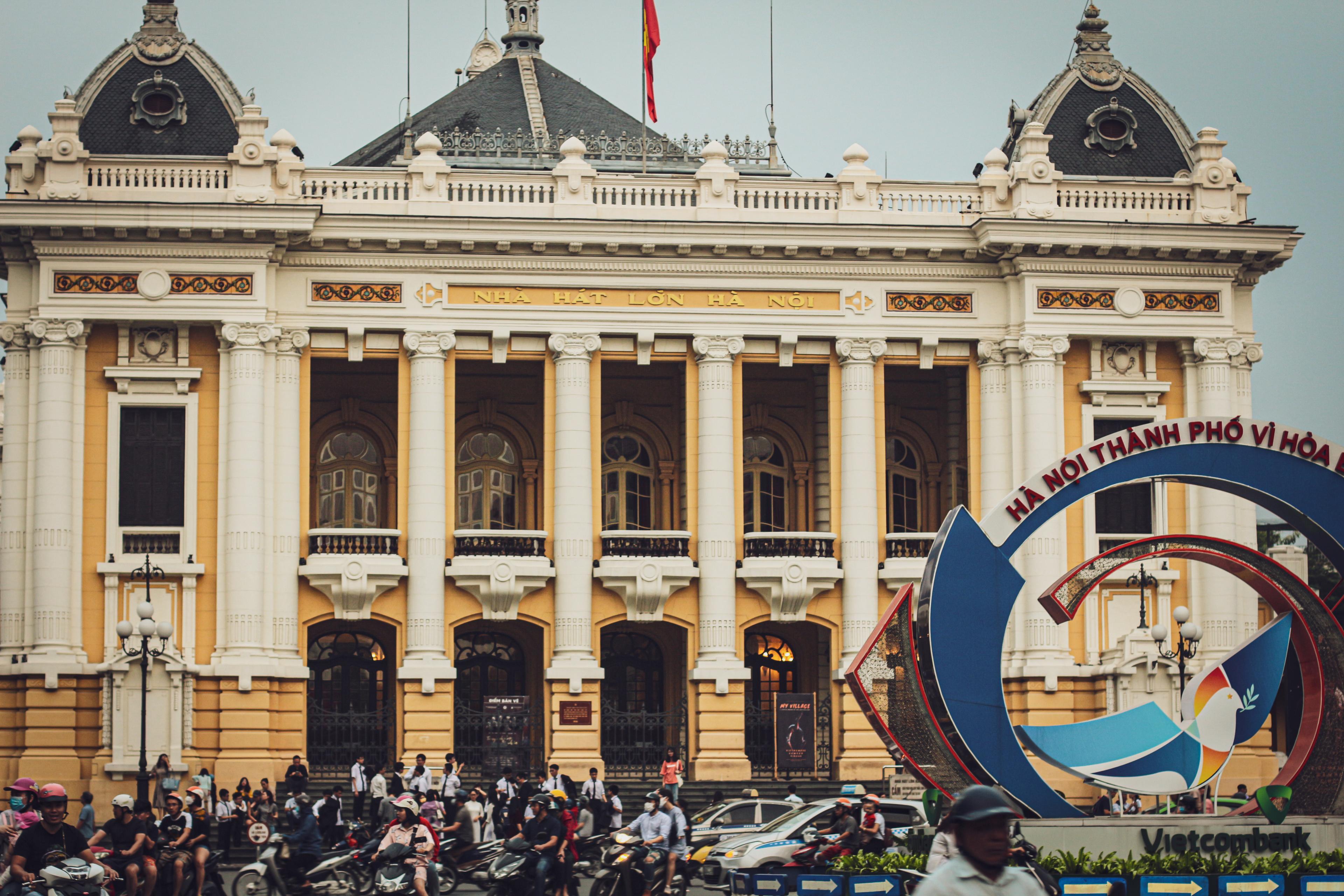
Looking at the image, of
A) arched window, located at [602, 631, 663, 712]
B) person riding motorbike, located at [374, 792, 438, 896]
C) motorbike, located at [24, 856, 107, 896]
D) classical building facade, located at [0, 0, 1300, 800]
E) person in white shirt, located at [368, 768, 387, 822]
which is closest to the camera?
motorbike, located at [24, 856, 107, 896]

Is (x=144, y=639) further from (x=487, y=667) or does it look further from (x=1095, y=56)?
(x=1095, y=56)

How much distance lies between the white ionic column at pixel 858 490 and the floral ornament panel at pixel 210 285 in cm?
1287

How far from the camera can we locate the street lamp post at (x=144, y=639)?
3362 centimetres

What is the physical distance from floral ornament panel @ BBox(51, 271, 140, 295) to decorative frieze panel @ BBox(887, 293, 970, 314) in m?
16.2

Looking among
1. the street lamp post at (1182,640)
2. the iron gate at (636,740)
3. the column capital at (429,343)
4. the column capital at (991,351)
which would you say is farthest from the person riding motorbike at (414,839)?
the column capital at (991,351)

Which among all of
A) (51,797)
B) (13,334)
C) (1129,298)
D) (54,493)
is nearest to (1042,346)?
(1129,298)

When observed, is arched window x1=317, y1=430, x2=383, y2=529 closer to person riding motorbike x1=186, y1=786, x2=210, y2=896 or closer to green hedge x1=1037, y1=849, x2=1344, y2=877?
person riding motorbike x1=186, y1=786, x2=210, y2=896

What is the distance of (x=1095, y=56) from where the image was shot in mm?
45750

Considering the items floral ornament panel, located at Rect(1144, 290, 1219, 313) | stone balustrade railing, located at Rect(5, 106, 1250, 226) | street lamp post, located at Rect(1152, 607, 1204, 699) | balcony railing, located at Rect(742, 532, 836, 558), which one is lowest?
street lamp post, located at Rect(1152, 607, 1204, 699)

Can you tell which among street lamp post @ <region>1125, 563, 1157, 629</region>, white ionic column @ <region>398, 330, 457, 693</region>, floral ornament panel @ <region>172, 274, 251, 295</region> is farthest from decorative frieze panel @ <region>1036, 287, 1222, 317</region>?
floral ornament panel @ <region>172, 274, 251, 295</region>

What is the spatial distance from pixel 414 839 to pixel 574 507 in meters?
17.7

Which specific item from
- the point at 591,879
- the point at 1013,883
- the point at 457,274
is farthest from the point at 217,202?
the point at 1013,883

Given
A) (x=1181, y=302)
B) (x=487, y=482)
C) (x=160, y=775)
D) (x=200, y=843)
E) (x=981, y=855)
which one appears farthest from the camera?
(x=487, y=482)

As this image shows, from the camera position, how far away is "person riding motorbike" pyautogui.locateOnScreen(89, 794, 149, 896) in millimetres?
22156
